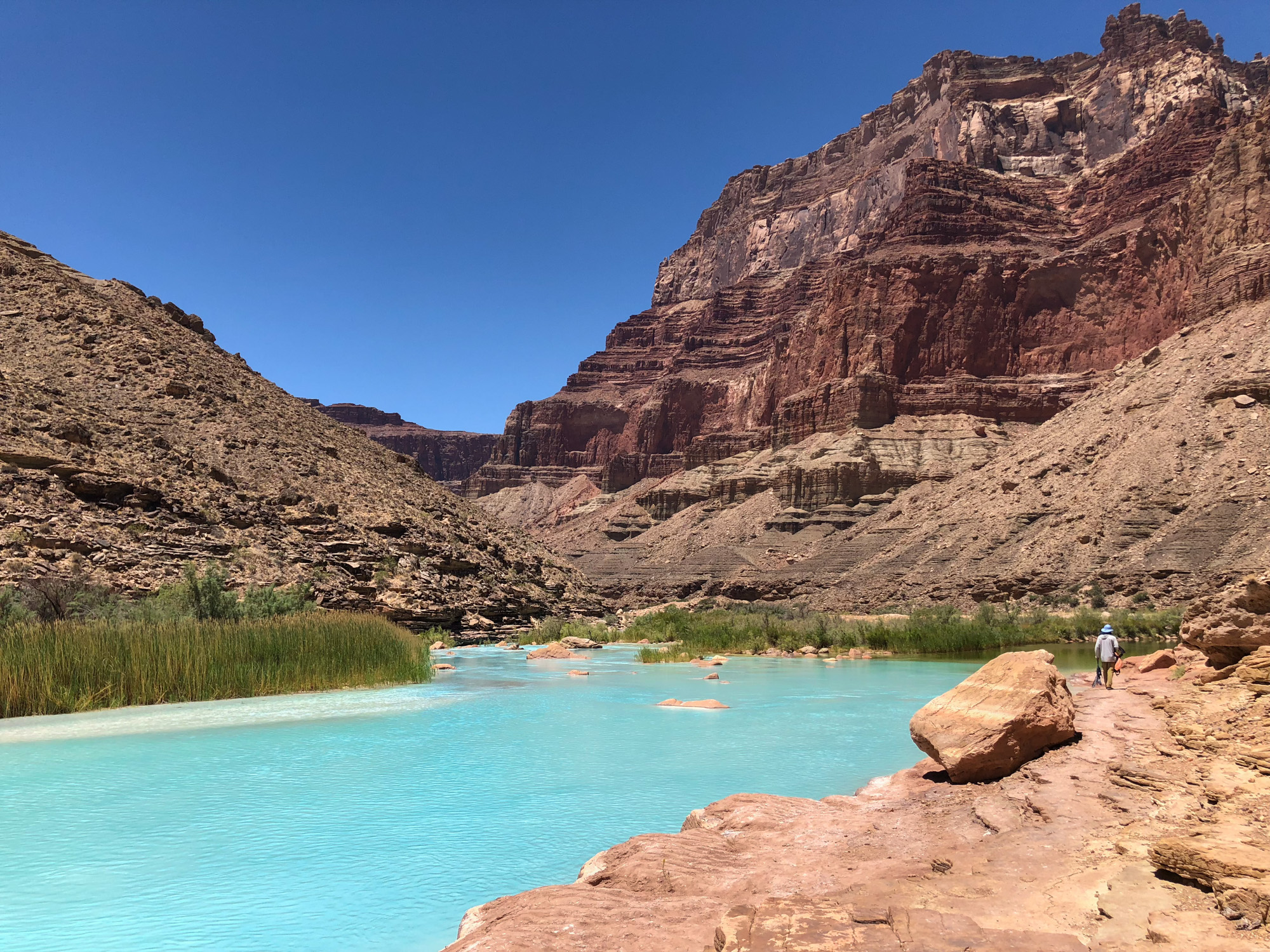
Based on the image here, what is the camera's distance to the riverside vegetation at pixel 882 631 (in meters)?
29.3

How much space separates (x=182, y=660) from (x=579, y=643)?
1762cm

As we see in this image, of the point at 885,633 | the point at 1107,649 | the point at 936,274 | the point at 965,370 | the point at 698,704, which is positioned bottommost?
the point at 698,704

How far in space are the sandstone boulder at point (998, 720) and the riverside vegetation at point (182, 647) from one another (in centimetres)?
1265

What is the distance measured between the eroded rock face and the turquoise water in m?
4.22

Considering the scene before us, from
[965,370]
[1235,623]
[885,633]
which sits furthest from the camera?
[965,370]

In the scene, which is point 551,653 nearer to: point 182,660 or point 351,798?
point 182,660

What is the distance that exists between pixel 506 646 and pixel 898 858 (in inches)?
1046

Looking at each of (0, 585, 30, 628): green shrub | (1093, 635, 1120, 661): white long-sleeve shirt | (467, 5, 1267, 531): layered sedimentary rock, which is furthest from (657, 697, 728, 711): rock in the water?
(467, 5, 1267, 531): layered sedimentary rock

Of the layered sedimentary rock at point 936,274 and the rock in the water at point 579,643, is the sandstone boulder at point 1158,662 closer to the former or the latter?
the rock in the water at point 579,643

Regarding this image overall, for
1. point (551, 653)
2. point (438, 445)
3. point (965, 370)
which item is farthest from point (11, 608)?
point (438, 445)

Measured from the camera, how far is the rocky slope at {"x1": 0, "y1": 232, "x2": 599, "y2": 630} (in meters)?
21.6

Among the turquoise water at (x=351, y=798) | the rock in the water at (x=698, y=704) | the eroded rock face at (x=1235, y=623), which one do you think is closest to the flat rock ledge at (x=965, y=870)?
the turquoise water at (x=351, y=798)

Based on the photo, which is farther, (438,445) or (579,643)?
(438,445)

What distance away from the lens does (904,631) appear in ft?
97.6
